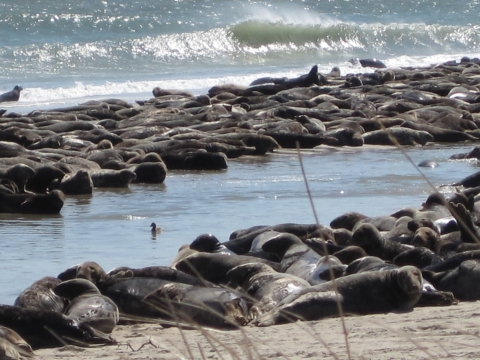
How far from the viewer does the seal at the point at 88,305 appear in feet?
16.4

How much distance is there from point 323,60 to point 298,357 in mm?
32250

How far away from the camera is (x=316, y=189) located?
9.80 m

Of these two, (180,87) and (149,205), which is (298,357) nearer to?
(149,205)

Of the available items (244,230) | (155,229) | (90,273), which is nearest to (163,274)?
(90,273)

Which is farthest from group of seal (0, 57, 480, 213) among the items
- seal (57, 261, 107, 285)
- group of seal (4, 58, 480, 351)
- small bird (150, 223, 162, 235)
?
seal (57, 261, 107, 285)

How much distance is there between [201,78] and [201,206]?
1787 cm

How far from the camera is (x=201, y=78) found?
26.7 metres

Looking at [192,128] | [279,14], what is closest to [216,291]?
[192,128]

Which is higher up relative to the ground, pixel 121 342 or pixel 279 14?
pixel 279 14

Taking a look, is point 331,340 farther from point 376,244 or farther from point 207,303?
point 376,244

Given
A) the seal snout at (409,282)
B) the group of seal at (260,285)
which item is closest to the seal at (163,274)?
the group of seal at (260,285)

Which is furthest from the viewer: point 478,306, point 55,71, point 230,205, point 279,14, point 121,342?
point 279,14

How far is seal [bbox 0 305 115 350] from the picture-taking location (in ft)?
15.3

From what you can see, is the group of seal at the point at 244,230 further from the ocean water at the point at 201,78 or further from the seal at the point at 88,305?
the ocean water at the point at 201,78
